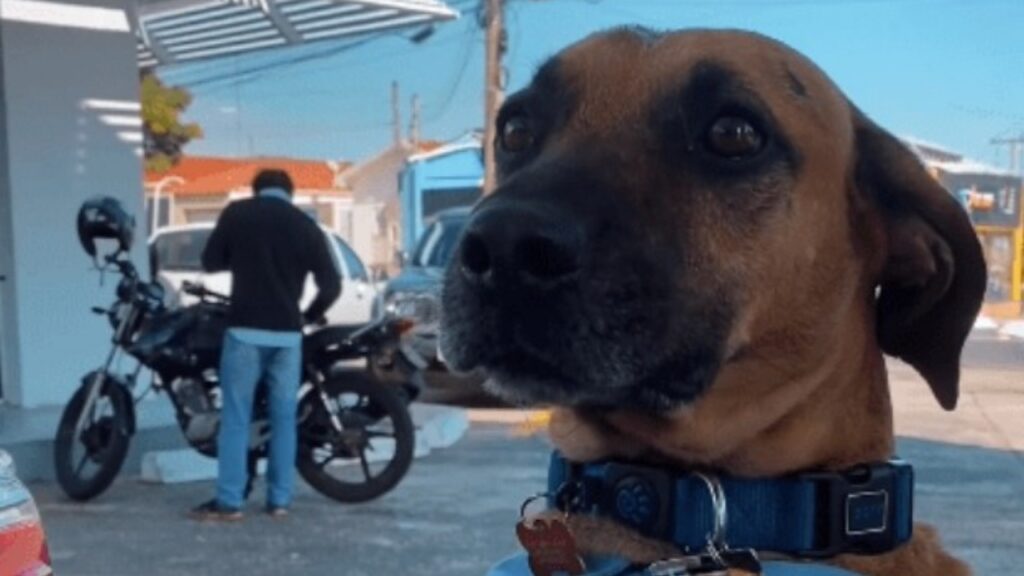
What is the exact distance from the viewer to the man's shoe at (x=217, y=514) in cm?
799

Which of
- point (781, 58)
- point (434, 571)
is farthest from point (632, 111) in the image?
point (434, 571)

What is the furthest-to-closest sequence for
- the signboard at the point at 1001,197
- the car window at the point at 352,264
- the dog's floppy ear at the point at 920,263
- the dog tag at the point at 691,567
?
the signboard at the point at 1001,197
the car window at the point at 352,264
the dog's floppy ear at the point at 920,263
the dog tag at the point at 691,567

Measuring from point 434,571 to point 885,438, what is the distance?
478cm

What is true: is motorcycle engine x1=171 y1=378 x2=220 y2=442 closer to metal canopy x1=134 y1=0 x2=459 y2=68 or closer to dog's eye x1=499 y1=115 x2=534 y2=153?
metal canopy x1=134 y1=0 x2=459 y2=68

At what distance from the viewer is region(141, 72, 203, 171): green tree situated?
128 feet

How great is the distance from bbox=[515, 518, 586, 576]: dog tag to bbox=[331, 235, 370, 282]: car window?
15.8 metres

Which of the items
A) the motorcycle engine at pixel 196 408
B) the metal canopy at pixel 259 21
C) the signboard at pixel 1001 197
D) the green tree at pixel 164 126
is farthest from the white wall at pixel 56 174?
the green tree at pixel 164 126

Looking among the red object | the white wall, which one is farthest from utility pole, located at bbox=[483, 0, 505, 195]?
the red object

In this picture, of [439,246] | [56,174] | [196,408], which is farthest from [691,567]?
[439,246]

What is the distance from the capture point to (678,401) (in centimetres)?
233

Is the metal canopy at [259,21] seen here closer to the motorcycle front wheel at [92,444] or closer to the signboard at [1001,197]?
the motorcycle front wheel at [92,444]

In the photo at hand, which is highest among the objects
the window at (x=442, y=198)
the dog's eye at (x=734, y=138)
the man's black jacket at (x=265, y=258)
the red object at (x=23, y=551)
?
the dog's eye at (x=734, y=138)

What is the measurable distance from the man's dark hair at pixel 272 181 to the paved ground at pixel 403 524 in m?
1.63

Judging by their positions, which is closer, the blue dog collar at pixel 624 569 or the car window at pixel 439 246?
the blue dog collar at pixel 624 569
